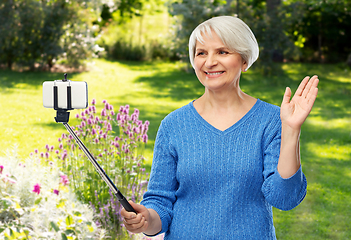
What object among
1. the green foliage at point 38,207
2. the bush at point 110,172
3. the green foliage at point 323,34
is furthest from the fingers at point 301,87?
the green foliage at point 323,34

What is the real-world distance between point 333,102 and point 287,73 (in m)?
4.94

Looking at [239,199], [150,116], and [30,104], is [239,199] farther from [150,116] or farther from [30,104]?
[30,104]

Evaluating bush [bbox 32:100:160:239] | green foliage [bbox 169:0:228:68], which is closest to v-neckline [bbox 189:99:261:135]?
bush [bbox 32:100:160:239]

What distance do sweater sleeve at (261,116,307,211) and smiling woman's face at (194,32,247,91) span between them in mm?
311

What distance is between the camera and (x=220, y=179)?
172 cm

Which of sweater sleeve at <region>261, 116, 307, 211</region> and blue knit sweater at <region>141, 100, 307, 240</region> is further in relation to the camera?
blue knit sweater at <region>141, 100, 307, 240</region>

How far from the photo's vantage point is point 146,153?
6.67 metres

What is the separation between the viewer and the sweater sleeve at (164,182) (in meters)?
1.80

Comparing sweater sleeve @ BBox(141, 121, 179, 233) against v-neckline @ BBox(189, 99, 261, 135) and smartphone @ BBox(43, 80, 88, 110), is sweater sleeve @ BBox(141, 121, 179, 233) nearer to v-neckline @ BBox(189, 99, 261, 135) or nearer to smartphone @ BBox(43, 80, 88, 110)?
v-neckline @ BBox(189, 99, 261, 135)

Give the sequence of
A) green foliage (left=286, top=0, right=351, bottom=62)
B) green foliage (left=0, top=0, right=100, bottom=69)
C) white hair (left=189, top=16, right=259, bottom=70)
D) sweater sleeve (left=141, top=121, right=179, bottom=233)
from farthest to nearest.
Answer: green foliage (left=286, top=0, right=351, bottom=62), green foliage (left=0, top=0, right=100, bottom=69), sweater sleeve (left=141, top=121, right=179, bottom=233), white hair (left=189, top=16, right=259, bottom=70)

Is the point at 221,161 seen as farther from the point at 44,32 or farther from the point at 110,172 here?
the point at 44,32

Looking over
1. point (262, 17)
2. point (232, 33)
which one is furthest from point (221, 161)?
point (262, 17)

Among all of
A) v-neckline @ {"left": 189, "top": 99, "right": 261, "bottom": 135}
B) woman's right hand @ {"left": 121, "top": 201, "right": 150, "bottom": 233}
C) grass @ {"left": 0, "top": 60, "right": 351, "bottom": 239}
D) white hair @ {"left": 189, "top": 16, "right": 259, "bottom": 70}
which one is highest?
white hair @ {"left": 189, "top": 16, "right": 259, "bottom": 70}

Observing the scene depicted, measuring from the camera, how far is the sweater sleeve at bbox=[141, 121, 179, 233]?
1803mm
